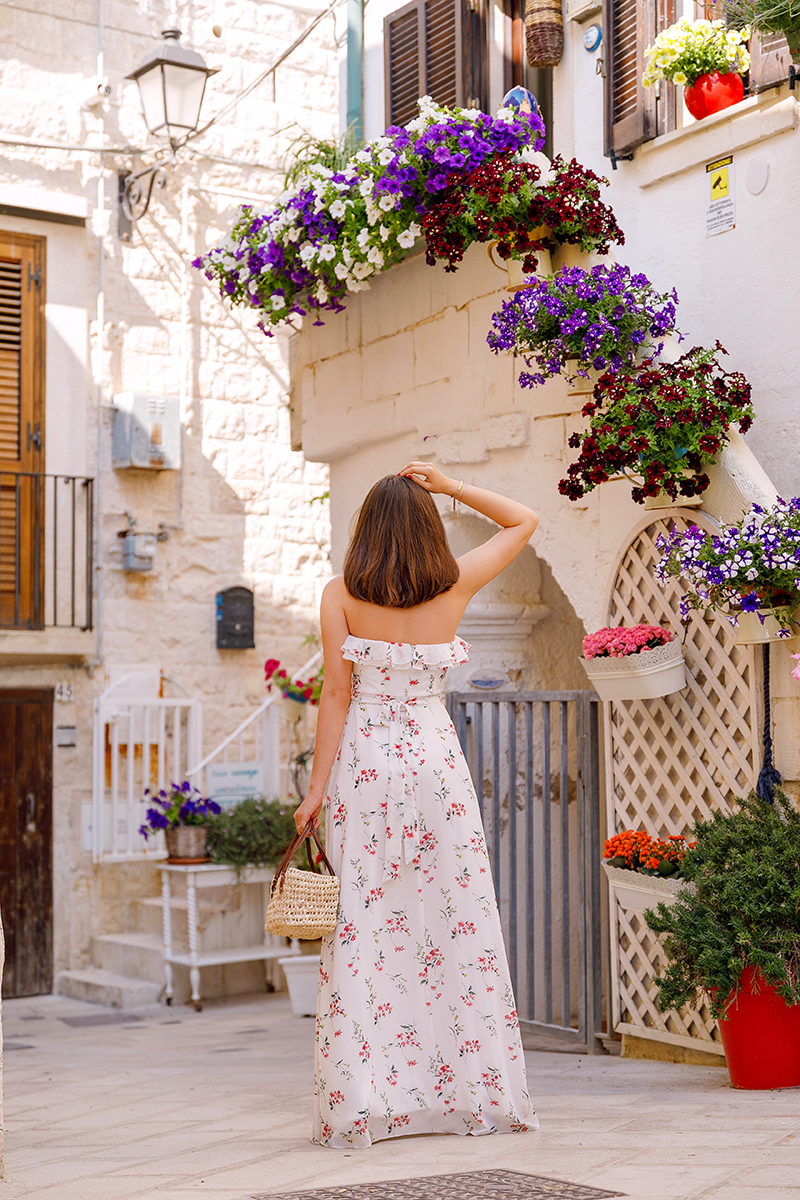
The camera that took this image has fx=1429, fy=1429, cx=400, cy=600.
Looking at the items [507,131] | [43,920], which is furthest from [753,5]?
[43,920]

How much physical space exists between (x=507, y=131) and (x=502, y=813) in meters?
2.80

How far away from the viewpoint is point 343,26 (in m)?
7.15

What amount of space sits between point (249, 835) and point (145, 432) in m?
2.65

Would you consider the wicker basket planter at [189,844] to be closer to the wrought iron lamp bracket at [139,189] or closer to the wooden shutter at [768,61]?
the wrought iron lamp bracket at [139,189]

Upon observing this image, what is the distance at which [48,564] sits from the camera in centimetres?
891

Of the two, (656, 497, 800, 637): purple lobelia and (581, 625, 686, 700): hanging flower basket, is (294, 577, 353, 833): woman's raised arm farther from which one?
(581, 625, 686, 700): hanging flower basket

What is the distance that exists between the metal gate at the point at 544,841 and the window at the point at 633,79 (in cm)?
215

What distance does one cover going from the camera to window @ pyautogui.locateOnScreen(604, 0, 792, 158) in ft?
17.5

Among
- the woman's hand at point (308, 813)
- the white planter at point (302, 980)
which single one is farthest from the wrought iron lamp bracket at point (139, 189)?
the woman's hand at point (308, 813)

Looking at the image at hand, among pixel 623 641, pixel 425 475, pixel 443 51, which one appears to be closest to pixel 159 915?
pixel 623 641

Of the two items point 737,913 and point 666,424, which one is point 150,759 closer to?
point 666,424

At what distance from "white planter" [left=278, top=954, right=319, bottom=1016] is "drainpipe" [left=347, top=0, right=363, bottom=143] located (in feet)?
13.8

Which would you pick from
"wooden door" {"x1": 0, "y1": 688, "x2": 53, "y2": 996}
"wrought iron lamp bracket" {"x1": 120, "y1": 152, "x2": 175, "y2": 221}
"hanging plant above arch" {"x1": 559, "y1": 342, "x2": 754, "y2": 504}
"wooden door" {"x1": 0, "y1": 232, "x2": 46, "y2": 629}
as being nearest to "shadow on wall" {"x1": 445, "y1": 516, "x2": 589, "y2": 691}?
"hanging plant above arch" {"x1": 559, "y1": 342, "x2": 754, "y2": 504}

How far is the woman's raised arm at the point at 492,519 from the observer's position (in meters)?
3.59
